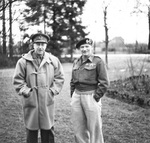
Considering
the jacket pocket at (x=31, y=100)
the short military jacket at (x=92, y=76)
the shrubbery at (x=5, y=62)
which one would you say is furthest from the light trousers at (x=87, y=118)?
the shrubbery at (x=5, y=62)

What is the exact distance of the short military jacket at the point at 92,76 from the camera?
3125mm

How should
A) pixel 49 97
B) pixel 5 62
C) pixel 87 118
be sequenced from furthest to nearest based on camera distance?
pixel 5 62 < pixel 87 118 < pixel 49 97

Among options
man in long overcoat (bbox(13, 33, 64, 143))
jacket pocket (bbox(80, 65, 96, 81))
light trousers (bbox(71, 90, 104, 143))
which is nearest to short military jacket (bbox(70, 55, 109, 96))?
jacket pocket (bbox(80, 65, 96, 81))

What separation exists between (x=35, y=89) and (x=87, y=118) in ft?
3.41

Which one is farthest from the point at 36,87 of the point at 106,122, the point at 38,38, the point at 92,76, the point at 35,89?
the point at 106,122

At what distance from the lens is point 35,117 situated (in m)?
3.07

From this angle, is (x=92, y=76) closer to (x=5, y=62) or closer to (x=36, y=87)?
(x=36, y=87)

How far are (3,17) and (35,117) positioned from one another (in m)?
5.94

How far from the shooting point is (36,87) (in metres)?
3.03

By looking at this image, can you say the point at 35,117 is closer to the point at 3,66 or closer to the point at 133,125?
the point at 133,125

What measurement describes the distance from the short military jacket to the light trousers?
5.1 inches

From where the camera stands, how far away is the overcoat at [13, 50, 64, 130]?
9.92 ft

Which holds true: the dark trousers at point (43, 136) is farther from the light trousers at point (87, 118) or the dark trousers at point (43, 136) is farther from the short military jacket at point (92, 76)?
the short military jacket at point (92, 76)

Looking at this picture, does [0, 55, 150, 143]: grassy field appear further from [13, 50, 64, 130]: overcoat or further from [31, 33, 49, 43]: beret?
[31, 33, 49, 43]: beret
